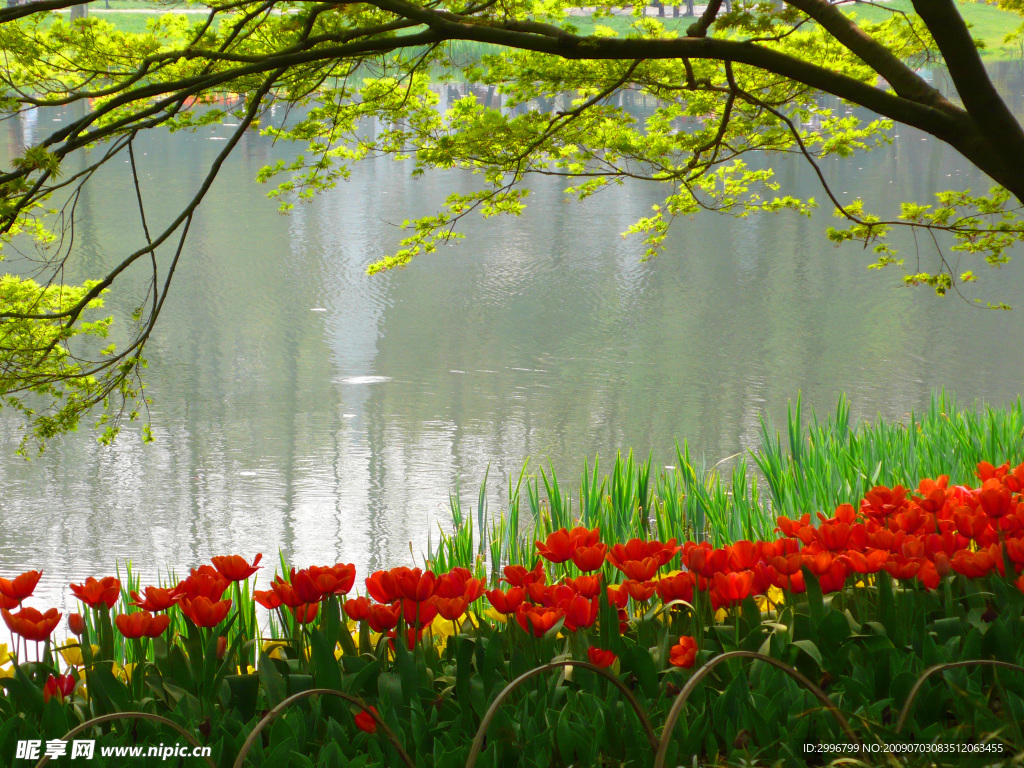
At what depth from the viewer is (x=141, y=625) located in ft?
5.88

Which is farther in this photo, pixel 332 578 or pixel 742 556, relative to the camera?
pixel 742 556

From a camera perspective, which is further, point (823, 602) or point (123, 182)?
point (123, 182)

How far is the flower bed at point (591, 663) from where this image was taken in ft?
5.22

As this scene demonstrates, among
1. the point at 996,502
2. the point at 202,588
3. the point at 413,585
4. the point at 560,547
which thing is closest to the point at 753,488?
the point at 996,502

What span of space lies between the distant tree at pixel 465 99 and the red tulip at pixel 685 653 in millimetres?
1413

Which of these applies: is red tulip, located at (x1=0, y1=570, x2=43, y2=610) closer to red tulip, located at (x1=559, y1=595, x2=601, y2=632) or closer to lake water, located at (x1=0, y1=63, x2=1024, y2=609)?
red tulip, located at (x1=559, y1=595, x2=601, y2=632)

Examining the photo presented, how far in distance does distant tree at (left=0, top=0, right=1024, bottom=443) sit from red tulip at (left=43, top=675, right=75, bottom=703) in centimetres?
108

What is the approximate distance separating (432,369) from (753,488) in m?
4.40

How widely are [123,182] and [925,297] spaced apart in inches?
616

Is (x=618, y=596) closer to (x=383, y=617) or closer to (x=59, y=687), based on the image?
(x=383, y=617)

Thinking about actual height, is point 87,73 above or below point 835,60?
below

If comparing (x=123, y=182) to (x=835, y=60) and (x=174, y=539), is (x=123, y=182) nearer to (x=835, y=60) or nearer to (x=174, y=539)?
(x=174, y=539)

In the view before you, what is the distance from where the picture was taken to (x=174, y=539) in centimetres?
474

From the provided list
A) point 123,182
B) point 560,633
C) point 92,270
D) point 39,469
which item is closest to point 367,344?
point 39,469
